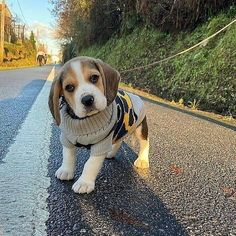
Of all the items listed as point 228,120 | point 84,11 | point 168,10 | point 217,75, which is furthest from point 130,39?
point 228,120

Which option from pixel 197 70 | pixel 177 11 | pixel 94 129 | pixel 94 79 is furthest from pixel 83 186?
pixel 177 11

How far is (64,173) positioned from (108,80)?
65 cm

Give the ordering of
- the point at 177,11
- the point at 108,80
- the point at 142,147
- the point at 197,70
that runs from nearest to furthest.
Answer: the point at 108,80 < the point at 142,147 < the point at 197,70 < the point at 177,11

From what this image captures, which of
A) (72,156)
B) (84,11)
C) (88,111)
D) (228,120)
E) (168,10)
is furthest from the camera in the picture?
(84,11)

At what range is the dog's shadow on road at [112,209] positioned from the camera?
1.72 metres

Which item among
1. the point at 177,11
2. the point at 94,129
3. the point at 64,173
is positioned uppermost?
the point at 94,129

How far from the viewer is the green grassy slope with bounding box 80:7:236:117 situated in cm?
695

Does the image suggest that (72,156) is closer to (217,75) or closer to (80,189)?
(80,189)

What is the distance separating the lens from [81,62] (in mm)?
2367

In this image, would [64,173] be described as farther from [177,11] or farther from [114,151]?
[177,11]

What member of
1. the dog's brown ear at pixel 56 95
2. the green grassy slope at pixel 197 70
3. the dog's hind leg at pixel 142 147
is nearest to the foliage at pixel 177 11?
the green grassy slope at pixel 197 70

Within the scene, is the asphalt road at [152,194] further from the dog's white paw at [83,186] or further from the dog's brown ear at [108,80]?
the dog's brown ear at [108,80]

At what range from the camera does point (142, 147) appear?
2.97 metres

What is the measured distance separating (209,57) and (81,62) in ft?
20.5
